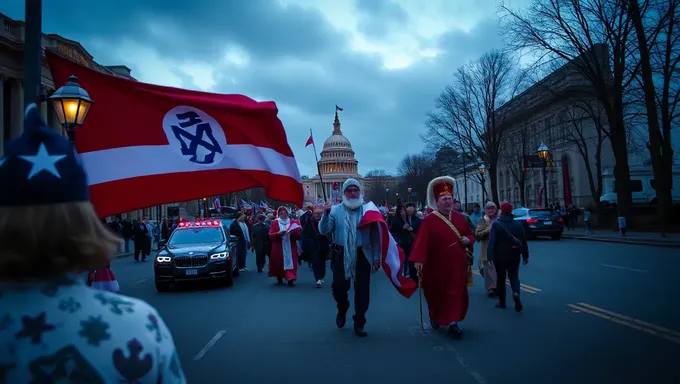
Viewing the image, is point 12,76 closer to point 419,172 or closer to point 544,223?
point 544,223

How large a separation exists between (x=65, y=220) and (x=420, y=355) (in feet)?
17.1

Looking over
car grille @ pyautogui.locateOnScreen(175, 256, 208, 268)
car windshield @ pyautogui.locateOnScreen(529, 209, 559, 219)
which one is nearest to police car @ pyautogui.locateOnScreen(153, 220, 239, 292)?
car grille @ pyautogui.locateOnScreen(175, 256, 208, 268)

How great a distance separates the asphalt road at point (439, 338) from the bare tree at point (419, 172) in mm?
57078

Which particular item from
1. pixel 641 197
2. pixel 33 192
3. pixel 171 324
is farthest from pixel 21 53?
pixel 641 197

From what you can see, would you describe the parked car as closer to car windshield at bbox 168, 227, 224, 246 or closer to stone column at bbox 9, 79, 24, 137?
car windshield at bbox 168, 227, 224, 246

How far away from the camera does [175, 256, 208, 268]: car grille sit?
13219 mm

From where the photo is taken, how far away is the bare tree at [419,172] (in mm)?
72050

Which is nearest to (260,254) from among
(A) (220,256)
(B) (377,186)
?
(A) (220,256)

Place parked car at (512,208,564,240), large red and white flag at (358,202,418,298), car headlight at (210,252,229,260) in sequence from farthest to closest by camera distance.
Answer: parked car at (512,208,564,240)
car headlight at (210,252,229,260)
large red and white flag at (358,202,418,298)

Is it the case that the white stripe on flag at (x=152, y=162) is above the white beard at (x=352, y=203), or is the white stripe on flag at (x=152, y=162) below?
above

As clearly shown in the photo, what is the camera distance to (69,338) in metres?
1.57

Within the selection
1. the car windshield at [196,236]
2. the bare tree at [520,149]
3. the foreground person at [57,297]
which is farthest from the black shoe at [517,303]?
the bare tree at [520,149]

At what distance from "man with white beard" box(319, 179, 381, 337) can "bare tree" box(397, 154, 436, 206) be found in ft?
197

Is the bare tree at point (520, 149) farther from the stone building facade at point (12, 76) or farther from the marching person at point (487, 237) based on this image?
the marching person at point (487, 237)
